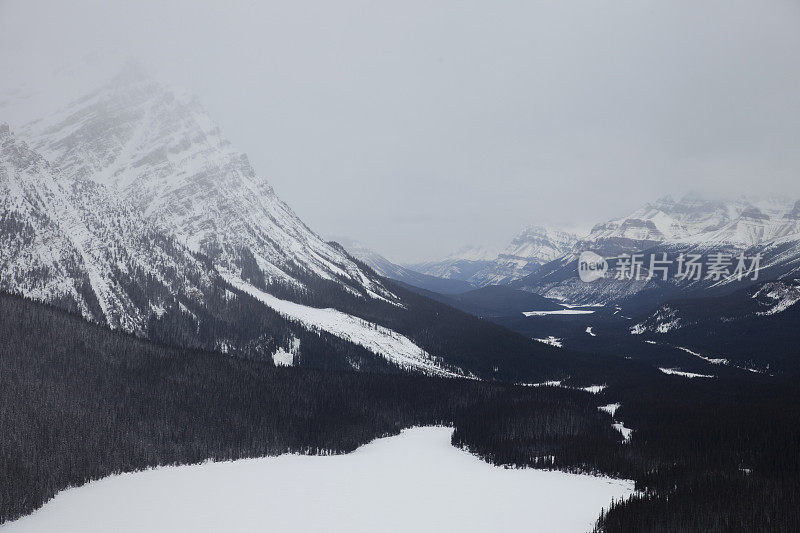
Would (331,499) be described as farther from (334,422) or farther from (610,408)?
(610,408)

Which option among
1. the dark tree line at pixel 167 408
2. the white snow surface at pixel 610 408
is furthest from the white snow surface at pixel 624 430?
the white snow surface at pixel 610 408

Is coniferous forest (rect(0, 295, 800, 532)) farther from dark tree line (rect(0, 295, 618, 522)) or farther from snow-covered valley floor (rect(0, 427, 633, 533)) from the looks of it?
snow-covered valley floor (rect(0, 427, 633, 533))

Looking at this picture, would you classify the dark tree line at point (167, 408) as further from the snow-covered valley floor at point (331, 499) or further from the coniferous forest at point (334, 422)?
the snow-covered valley floor at point (331, 499)

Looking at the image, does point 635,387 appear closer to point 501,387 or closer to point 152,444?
point 501,387

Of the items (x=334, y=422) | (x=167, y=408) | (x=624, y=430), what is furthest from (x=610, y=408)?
(x=167, y=408)

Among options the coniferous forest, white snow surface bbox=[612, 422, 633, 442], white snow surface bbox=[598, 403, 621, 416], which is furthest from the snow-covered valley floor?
white snow surface bbox=[598, 403, 621, 416]

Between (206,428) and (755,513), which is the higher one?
(755,513)

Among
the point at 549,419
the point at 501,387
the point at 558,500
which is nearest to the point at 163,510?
the point at 558,500
